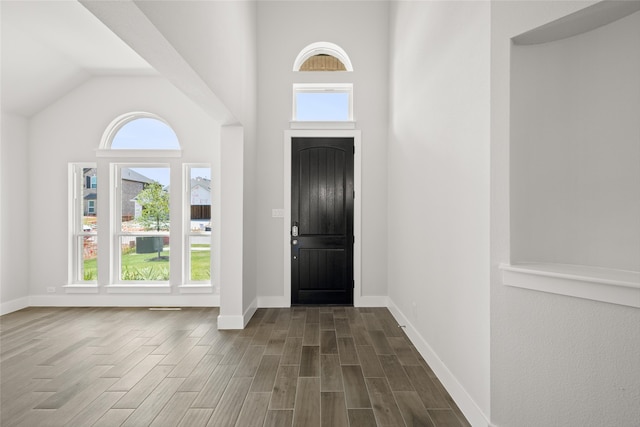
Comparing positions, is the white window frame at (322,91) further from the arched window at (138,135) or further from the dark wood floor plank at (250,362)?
the dark wood floor plank at (250,362)

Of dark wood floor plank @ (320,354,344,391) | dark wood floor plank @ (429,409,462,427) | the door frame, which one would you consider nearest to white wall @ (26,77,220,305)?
the door frame

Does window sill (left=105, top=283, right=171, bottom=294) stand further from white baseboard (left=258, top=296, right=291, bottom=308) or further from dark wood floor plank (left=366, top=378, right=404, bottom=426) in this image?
dark wood floor plank (left=366, top=378, right=404, bottom=426)

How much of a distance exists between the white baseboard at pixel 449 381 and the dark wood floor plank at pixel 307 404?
947 millimetres

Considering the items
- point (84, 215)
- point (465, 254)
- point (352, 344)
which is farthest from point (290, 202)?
point (84, 215)

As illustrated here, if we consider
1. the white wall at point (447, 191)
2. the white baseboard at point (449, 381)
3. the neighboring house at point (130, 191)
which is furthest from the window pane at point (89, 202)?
the white baseboard at point (449, 381)

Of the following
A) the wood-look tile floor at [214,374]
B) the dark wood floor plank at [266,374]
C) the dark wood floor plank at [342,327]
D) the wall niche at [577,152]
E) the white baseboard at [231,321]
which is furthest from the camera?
the white baseboard at [231,321]

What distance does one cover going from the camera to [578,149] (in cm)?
172

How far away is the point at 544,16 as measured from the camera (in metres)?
1.60

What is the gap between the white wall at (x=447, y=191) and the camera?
1.94m

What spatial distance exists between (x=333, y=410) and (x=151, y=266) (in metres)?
3.64

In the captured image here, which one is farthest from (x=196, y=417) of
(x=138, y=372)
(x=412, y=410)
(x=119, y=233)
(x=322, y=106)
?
(x=322, y=106)

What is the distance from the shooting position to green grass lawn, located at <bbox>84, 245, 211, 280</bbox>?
4.61 metres

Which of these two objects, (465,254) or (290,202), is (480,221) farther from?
(290,202)

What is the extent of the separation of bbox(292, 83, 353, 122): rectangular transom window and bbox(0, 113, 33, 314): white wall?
3819 mm
